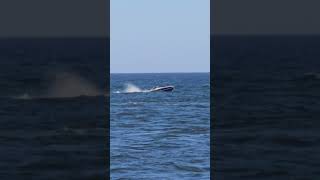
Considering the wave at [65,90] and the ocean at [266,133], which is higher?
the wave at [65,90]

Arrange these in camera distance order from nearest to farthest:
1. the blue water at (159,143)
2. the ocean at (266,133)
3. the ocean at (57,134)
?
the ocean at (57,134)
the ocean at (266,133)
the blue water at (159,143)

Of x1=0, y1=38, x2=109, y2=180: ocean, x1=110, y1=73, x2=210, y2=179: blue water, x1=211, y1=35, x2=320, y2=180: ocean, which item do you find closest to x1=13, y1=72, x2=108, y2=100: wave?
x1=0, y1=38, x2=109, y2=180: ocean

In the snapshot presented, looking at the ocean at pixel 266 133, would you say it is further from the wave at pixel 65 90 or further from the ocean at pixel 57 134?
the wave at pixel 65 90

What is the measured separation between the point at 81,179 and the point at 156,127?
29.3 m

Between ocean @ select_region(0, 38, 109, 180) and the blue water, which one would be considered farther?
the blue water

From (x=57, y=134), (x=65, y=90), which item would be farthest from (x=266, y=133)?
(x=65, y=90)

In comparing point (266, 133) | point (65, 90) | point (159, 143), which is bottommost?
point (159, 143)

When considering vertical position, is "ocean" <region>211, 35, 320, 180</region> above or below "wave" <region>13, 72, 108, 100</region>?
below

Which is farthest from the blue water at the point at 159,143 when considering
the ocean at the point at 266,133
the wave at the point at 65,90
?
the wave at the point at 65,90

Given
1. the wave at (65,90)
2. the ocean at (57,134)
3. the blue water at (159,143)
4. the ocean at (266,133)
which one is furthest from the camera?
the wave at (65,90)

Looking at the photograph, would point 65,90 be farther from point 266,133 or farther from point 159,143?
point 266,133

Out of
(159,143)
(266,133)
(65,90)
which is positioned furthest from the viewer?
(65,90)

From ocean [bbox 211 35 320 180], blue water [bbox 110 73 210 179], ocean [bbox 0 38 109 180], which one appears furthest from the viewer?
blue water [bbox 110 73 210 179]

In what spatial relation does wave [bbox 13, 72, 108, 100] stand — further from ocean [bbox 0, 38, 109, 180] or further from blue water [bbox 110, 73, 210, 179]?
blue water [bbox 110, 73, 210, 179]
